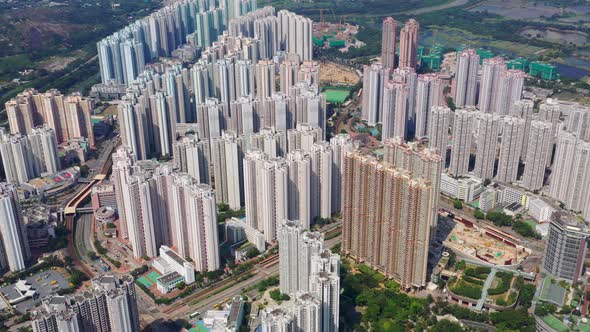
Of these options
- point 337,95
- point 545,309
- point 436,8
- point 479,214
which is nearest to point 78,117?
point 337,95

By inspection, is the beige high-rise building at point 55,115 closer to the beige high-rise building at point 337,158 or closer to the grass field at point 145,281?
the grass field at point 145,281

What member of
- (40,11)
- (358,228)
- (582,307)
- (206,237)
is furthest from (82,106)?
(40,11)

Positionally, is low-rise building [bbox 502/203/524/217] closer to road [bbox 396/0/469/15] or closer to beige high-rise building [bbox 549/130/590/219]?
beige high-rise building [bbox 549/130/590/219]

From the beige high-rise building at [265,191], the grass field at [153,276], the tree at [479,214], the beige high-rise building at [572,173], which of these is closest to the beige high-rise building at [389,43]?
the beige high-rise building at [572,173]

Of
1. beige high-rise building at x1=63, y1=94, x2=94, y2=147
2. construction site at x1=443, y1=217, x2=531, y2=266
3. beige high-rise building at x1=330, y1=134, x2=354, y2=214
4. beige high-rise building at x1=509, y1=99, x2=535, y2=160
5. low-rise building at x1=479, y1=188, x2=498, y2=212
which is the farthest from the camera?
beige high-rise building at x1=63, y1=94, x2=94, y2=147

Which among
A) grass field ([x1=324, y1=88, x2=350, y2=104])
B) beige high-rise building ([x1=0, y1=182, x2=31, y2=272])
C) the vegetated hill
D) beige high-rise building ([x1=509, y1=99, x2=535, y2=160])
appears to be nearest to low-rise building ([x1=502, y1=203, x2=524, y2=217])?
beige high-rise building ([x1=509, y1=99, x2=535, y2=160])

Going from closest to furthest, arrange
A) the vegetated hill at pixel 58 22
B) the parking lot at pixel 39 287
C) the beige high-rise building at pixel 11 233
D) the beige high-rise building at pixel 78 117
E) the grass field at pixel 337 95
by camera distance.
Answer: the parking lot at pixel 39 287
the beige high-rise building at pixel 11 233
the beige high-rise building at pixel 78 117
the grass field at pixel 337 95
the vegetated hill at pixel 58 22
